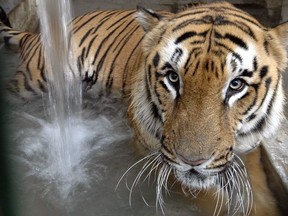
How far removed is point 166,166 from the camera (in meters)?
2.21

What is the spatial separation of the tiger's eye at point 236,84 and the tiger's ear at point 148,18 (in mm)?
494

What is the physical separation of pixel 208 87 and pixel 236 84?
13cm

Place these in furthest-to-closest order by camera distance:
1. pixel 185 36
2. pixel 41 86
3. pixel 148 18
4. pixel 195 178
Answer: pixel 41 86 < pixel 148 18 < pixel 185 36 < pixel 195 178

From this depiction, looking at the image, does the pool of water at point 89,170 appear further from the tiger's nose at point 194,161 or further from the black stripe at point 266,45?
the black stripe at point 266,45

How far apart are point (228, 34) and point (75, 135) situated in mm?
1331

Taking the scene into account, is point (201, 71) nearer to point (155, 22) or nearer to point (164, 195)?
point (155, 22)

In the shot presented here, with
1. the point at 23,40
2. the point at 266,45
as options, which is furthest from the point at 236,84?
the point at 23,40

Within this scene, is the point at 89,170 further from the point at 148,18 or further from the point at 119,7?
the point at 119,7

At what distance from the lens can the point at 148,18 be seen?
233cm

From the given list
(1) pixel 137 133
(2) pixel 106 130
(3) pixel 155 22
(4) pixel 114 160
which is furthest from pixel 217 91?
(2) pixel 106 130

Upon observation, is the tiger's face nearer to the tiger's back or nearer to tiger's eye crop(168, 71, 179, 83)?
tiger's eye crop(168, 71, 179, 83)

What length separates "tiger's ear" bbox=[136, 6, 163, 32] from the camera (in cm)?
230

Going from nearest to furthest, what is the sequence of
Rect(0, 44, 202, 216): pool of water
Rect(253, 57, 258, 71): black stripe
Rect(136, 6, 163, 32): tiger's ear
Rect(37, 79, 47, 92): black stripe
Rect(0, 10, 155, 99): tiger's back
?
Rect(253, 57, 258, 71): black stripe, Rect(136, 6, 163, 32): tiger's ear, Rect(0, 44, 202, 216): pool of water, Rect(0, 10, 155, 99): tiger's back, Rect(37, 79, 47, 92): black stripe

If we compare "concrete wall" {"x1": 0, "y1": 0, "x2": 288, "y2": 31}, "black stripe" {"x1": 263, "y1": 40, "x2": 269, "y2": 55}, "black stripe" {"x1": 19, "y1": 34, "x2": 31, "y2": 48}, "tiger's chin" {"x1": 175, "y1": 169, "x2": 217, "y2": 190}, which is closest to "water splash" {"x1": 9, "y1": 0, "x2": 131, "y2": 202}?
"black stripe" {"x1": 19, "y1": 34, "x2": 31, "y2": 48}
